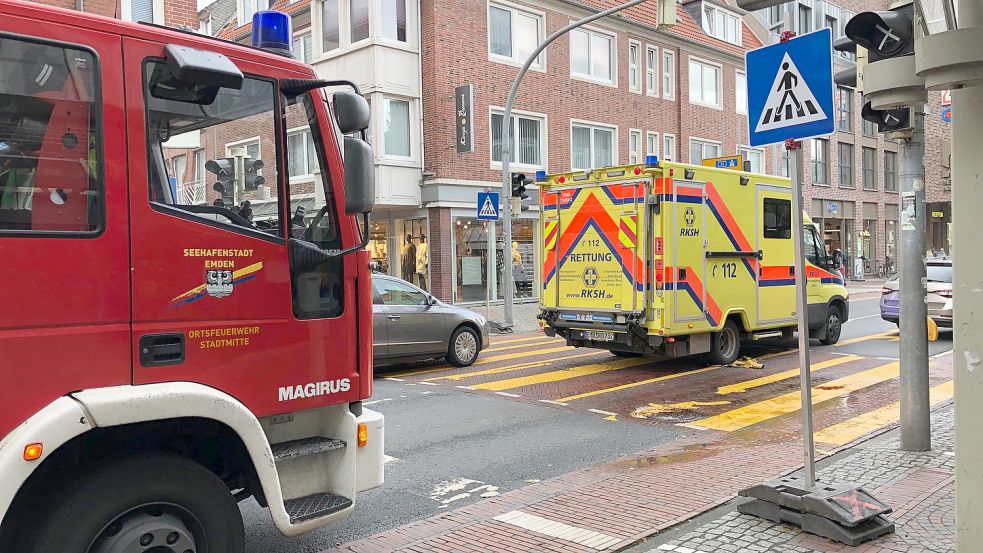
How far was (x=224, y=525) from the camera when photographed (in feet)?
11.4

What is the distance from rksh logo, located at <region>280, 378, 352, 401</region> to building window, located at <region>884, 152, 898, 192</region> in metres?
47.0

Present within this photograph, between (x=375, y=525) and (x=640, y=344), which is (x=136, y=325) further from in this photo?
(x=640, y=344)

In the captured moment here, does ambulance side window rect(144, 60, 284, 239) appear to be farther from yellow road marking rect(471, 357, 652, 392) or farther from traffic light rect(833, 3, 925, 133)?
yellow road marking rect(471, 357, 652, 392)

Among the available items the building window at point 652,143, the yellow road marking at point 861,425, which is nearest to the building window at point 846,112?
the building window at point 652,143

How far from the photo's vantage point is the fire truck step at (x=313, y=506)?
3.74m

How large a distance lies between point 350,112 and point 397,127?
17.8 meters

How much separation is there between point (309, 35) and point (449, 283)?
873 cm

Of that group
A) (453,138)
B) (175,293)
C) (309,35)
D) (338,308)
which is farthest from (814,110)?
(309,35)

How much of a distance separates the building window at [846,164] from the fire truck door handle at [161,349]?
43.0 meters

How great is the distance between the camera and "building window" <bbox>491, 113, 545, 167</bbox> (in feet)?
75.5

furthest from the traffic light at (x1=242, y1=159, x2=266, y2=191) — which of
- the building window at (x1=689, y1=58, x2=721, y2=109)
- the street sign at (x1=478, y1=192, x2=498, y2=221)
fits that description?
the building window at (x1=689, y1=58, x2=721, y2=109)

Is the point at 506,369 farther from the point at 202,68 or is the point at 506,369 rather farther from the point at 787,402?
the point at 202,68

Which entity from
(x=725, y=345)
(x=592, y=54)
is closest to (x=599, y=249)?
(x=725, y=345)

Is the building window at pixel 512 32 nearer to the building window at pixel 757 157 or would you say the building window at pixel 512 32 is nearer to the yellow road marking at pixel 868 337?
the yellow road marking at pixel 868 337
